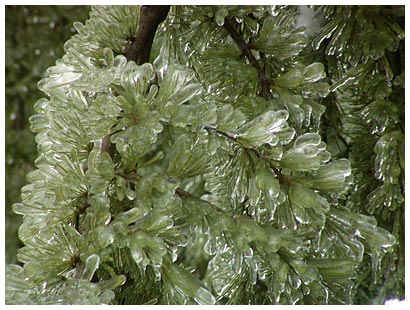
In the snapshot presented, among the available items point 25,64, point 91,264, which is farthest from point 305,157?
point 25,64

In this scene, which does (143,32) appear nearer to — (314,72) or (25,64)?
(314,72)

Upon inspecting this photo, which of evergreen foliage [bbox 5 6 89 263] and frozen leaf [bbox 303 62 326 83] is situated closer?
frozen leaf [bbox 303 62 326 83]

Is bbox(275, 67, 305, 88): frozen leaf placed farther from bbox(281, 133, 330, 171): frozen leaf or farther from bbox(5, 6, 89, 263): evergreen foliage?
bbox(5, 6, 89, 263): evergreen foliage

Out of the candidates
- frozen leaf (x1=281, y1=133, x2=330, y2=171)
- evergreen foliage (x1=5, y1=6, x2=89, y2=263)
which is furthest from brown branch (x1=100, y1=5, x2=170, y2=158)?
evergreen foliage (x1=5, y1=6, x2=89, y2=263)

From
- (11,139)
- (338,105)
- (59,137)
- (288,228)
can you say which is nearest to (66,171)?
(59,137)

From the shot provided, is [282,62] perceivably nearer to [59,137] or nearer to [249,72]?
[249,72]

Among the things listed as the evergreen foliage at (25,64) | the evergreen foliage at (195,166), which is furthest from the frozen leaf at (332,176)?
the evergreen foliage at (25,64)

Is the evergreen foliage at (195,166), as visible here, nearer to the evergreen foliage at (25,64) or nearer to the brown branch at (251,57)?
the brown branch at (251,57)
